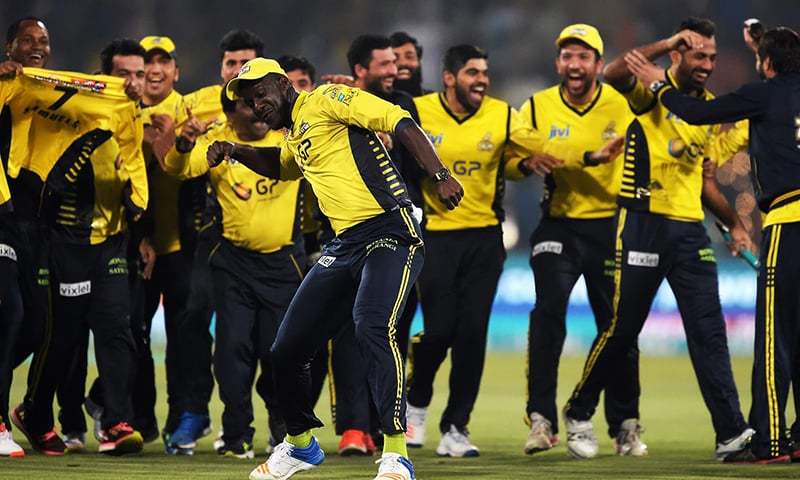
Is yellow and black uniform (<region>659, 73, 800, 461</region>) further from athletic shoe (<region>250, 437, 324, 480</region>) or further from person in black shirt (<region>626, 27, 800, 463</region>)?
athletic shoe (<region>250, 437, 324, 480</region>)

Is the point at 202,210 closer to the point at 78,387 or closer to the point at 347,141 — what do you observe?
the point at 78,387

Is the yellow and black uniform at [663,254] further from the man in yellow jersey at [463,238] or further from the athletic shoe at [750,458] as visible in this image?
the man in yellow jersey at [463,238]

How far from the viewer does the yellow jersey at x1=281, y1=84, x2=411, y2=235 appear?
7.71 m

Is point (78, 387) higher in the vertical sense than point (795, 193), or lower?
lower

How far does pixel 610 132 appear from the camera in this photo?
34.7 feet

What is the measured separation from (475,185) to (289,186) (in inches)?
51.8

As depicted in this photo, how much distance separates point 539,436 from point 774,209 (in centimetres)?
211

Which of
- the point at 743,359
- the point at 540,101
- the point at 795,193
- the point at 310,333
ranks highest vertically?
the point at 540,101

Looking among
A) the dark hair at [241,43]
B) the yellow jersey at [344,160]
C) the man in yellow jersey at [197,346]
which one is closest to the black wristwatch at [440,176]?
the yellow jersey at [344,160]

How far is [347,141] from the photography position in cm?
775

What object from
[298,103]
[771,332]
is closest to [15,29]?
[298,103]

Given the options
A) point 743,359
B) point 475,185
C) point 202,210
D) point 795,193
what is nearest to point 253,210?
point 202,210

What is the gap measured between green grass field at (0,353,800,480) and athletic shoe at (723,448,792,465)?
0.13 metres

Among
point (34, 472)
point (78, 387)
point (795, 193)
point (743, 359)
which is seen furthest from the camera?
point (743, 359)
